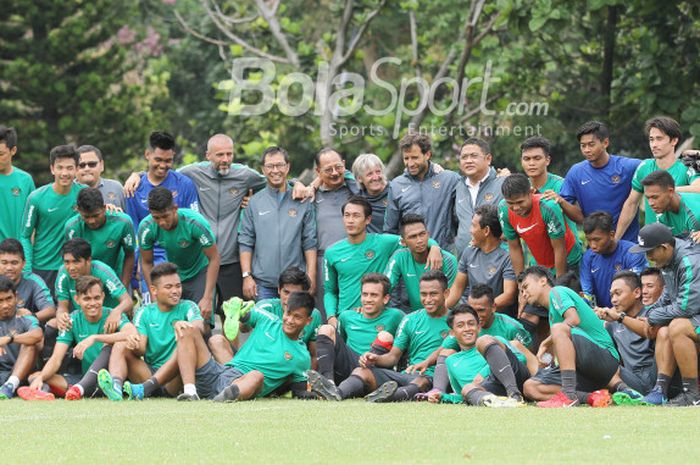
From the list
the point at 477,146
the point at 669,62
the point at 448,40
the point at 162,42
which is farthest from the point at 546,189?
the point at 162,42

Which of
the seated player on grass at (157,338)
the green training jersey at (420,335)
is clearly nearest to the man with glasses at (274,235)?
the seated player on grass at (157,338)

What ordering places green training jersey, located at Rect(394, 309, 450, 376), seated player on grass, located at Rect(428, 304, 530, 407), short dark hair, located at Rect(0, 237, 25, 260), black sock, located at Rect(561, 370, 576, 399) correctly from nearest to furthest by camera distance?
1. black sock, located at Rect(561, 370, 576, 399)
2. seated player on grass, located at Rect(428, 304, 530, 407)
3. green training jersey, located at Rect(394, 309, 450, 376)
4. short dark hair, located at Rect(0, 237, 25, 260)

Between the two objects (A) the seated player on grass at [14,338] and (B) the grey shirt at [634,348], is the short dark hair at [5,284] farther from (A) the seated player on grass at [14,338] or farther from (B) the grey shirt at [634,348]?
(B) the grey shirt at [634,348]

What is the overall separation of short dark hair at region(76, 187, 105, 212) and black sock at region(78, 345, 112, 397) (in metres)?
1.46

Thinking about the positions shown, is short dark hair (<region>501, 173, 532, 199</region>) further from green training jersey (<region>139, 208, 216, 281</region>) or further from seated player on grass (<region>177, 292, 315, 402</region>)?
green training jersey (<region>139, 208, 216, 281</region>)

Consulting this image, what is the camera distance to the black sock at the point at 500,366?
1156 cm

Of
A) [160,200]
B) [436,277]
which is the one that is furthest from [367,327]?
[160,200]

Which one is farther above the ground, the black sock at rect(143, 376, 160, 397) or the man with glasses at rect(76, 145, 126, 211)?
the man with glasses at rect(76, 145, 126, 211)

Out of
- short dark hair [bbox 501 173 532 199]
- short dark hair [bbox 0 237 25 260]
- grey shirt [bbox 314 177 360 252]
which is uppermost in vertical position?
short dark hair [bbox 501 173 532 199]

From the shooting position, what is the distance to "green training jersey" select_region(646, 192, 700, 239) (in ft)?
39.1

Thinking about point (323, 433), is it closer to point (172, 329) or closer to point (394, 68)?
point (172, 329)

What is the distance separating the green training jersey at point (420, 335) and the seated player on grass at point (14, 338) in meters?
3.72

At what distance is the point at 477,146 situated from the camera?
13773 mm

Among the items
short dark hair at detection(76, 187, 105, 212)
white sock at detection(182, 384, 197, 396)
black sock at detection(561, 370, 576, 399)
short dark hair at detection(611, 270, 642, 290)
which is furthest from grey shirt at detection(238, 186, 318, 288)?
black sock at detection(561, 370, 576, 399)
